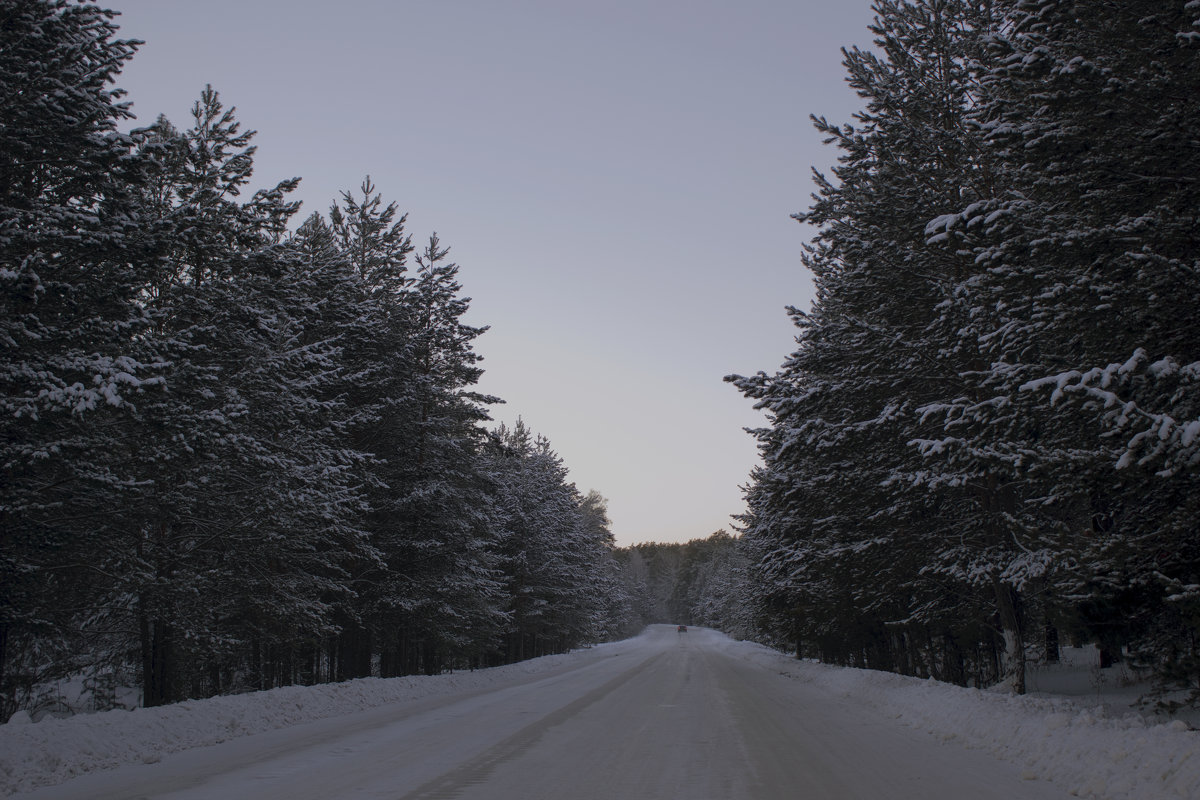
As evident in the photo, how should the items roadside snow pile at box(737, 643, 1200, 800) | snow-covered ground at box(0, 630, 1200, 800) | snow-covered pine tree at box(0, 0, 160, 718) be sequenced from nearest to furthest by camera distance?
roadside snow pile at box(737, 643, 1200, 800), snow-covered ground at box(0, 630, 1200, 800), snow-covered pine tree at box(0, 0, 160, 718)

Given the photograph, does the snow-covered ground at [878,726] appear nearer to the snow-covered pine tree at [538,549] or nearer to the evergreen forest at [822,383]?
the evergreen forest at [822,383]

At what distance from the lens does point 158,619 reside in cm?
1388

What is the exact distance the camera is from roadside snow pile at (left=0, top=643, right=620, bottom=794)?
310 inches

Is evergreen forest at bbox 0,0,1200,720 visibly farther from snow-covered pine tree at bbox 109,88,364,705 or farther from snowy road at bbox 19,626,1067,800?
snowy road at bbox 19,626,1067,800

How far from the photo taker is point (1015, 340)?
32.4 feet

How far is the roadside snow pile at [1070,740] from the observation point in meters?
6.40

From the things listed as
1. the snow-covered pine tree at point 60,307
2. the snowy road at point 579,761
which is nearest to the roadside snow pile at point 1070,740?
the snowy road at point 579,761

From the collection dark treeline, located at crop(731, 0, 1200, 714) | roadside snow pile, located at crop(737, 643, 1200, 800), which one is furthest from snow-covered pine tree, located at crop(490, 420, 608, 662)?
roadside snow pile, located at crop(737, 643, 1200, 800)

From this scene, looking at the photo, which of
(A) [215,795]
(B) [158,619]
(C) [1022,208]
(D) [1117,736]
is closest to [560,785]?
(A) [215,795]

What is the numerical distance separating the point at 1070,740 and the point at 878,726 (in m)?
4.21

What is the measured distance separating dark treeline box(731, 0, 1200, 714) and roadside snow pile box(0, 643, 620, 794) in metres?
10.0

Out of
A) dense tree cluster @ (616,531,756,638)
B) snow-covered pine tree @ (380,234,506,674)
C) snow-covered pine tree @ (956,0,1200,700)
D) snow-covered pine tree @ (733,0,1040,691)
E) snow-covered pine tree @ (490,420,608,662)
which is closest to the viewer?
snow-covered pine tree @ (956,0,1200,700)

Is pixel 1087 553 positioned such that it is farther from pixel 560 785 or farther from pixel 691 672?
pixel 691 672

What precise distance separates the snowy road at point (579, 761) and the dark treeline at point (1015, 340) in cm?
329
